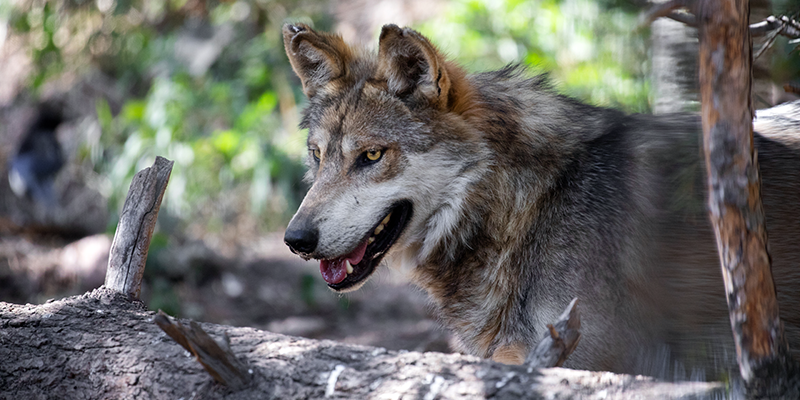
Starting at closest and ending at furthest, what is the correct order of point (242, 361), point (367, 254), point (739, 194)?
1. point (739, 194)
2. point (242, 361)
3. point (367, 254)

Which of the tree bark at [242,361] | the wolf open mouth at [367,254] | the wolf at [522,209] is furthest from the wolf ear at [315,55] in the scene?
the tree bark at [242,361]

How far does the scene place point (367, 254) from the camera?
9.88 ft

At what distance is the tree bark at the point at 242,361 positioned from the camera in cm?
185

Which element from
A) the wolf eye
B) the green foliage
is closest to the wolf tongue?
the wolf eye

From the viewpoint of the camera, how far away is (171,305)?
5816mm

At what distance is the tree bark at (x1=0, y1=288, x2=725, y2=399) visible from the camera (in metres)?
1.85

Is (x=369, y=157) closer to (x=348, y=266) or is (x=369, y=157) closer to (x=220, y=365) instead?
(x=348, y=266)

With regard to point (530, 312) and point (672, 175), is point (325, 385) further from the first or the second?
Answer: point (672, 175)

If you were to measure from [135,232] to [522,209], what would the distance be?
180 centimetres

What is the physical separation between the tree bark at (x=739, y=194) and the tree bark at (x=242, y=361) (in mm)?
170

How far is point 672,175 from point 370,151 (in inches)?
54.9

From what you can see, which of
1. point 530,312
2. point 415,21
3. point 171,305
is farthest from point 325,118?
point 415,21

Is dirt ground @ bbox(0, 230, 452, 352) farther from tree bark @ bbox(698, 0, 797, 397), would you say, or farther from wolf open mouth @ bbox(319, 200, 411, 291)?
tree bark @ bbox(698, 0, 797, 397)

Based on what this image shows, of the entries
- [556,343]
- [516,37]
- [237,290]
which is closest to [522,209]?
[556,343]
